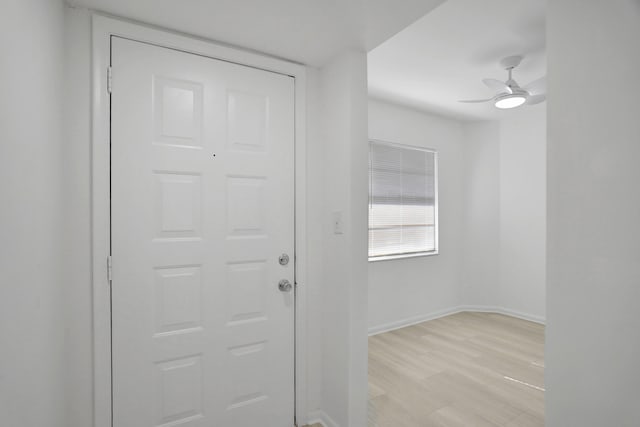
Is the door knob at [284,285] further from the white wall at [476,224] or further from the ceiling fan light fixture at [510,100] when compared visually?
the ceiling fan light fixture at [510,100]

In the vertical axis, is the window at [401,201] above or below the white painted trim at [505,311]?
above

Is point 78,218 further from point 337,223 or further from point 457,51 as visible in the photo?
point 457,51

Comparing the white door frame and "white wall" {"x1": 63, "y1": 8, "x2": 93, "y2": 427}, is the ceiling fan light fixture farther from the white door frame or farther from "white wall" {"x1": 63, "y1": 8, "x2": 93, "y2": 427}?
"white wall" {"x1": 63, "y1": 8, "x2": 93, "y2": 427}

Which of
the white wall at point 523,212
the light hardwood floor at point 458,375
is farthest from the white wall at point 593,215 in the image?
the white wall at point 523,212

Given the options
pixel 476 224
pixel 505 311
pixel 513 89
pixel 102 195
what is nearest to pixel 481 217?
pixel 476 224

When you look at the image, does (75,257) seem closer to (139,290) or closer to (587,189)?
(139,290)

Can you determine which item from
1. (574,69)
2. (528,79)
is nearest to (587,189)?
(574,69)

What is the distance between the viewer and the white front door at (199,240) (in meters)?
1.55

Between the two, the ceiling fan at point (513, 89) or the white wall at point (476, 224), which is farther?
the white wall at point (476, 224)

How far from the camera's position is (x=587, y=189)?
89 cm

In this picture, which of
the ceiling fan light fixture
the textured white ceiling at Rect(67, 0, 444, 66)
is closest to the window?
the ceiling fan light fixture

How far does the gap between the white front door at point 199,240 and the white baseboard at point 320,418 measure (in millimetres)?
143

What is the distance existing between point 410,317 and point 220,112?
3222mm

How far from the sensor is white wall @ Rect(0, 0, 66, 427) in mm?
884
